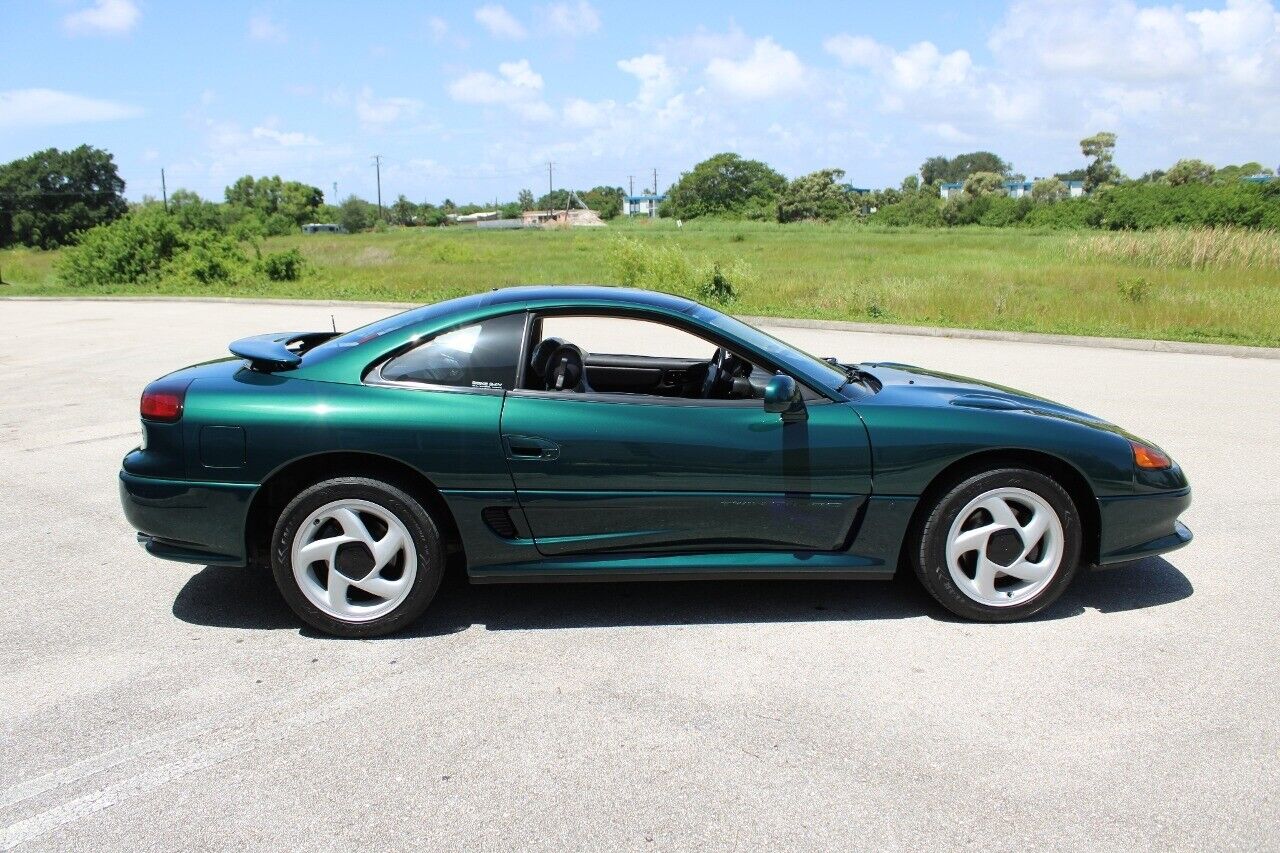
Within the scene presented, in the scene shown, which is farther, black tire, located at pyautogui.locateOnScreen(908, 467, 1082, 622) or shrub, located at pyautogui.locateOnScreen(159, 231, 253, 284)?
shrub, located at pyautogui.locateOnScreen(159, 231, 253, 284)

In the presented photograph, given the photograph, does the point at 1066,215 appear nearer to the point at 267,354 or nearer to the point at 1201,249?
the point at 1201,249

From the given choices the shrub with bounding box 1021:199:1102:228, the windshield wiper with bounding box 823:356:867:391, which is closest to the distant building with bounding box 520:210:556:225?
the shrub with bounding box 1021:199:1102:228

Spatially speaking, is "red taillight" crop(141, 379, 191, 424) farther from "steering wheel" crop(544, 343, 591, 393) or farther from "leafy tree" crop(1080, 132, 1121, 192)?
"leafy tree" crop(1080, 132, 1121, 192)

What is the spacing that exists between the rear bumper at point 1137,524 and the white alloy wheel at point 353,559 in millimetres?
2838

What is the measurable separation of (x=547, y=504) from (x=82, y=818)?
6.08 feet

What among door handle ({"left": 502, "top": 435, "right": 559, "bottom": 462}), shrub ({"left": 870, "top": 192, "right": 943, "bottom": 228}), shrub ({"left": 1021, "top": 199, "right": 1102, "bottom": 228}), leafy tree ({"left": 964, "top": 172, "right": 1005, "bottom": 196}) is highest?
leafy tree ({"left": 964, "top": 172, "right": 1005, "bottom": 196})

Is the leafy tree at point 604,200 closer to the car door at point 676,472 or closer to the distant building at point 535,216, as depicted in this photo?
the distant building at point 535,216

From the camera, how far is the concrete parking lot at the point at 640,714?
2797mm

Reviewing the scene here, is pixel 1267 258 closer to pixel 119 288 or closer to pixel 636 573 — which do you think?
pixel 636 573

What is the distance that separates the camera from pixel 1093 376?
11078 mm

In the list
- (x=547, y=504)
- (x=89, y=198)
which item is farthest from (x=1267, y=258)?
(x=89, y=198)

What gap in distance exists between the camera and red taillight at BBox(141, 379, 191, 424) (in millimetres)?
4023

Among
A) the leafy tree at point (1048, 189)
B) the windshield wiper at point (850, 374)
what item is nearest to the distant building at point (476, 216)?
the leafy tree at point (1048, 189)

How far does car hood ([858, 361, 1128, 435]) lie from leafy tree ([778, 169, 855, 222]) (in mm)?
102444
